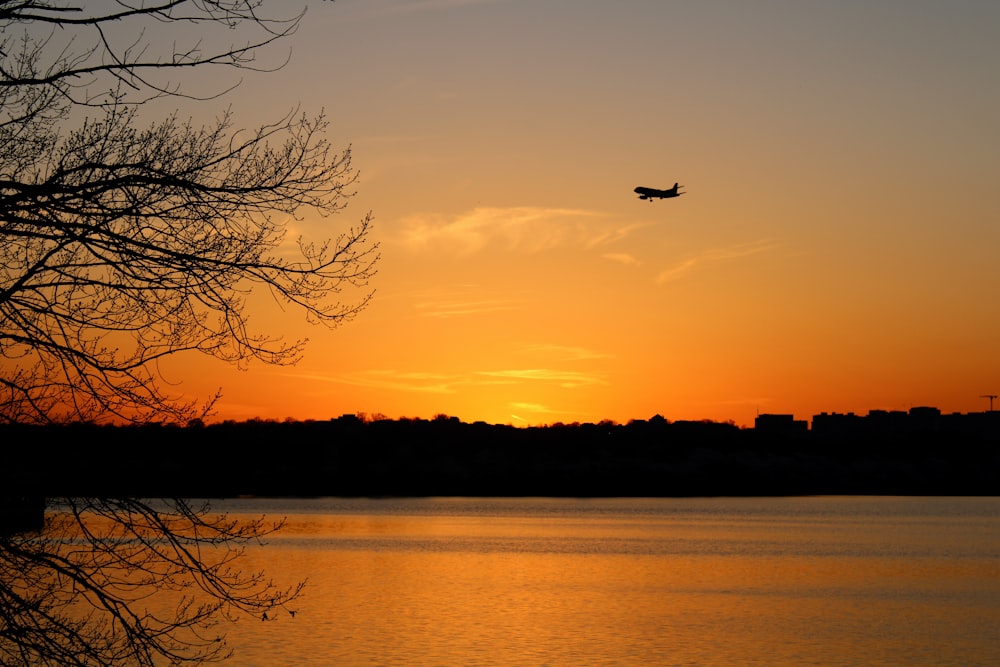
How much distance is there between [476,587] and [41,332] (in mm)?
50703

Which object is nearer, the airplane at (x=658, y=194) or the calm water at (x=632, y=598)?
the calm water at (x=632, y=598)

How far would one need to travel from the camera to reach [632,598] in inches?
2056

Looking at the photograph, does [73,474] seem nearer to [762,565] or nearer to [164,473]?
[164,473]

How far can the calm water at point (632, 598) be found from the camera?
117 ft

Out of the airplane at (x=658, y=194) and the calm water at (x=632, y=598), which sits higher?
the airplane at (x=658, y=194)

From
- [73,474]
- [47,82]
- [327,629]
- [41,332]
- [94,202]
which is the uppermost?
[47,82]

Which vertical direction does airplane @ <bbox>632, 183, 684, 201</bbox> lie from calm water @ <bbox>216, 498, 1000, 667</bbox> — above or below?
above

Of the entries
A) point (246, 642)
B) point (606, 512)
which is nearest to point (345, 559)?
point (246, 642)

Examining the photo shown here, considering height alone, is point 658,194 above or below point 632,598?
above

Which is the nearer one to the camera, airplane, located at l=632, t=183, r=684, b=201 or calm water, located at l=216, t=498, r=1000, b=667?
calm water, located at l=216, t=498, r=1000, b=667

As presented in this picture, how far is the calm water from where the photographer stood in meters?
35.6

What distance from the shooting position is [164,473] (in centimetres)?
1002

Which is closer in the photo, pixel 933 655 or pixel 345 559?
pixel 933 655

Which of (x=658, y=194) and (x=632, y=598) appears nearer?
(x=632, y=598)
